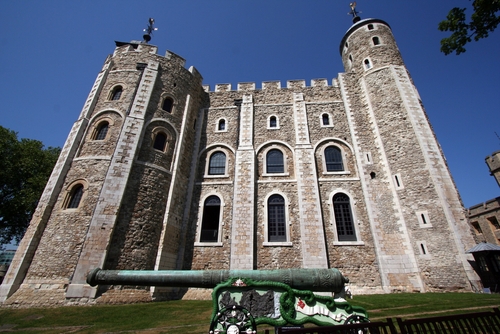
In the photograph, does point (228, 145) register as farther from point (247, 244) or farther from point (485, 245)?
point (485, 245)

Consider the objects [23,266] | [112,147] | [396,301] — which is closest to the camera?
[396,301]

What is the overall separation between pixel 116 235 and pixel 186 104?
9.23m

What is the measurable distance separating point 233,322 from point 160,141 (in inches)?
472

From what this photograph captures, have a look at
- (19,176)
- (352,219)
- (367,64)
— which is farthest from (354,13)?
(19,176)

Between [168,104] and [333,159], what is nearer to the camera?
[168,104]

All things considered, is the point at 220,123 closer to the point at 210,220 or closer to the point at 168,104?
the point at 168,104

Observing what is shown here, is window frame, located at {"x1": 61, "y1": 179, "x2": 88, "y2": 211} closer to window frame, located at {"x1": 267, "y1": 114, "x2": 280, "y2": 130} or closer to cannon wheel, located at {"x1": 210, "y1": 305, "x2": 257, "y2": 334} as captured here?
cannon wheel, located at {"x1": 210, "y1": 305, "x2": 257, "y2": 334}

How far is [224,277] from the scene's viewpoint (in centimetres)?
479

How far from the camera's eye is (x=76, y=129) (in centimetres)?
1319

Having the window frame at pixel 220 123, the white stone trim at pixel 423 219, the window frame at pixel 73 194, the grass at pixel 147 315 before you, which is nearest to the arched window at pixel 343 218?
the white stone trim at pixel 423 219

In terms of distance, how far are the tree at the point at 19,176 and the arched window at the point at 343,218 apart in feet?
67.3

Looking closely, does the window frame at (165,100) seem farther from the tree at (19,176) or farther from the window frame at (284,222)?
the tree at (19,176)

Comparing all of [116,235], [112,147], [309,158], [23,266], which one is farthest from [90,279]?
[309,158]

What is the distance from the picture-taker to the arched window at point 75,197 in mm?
11336
